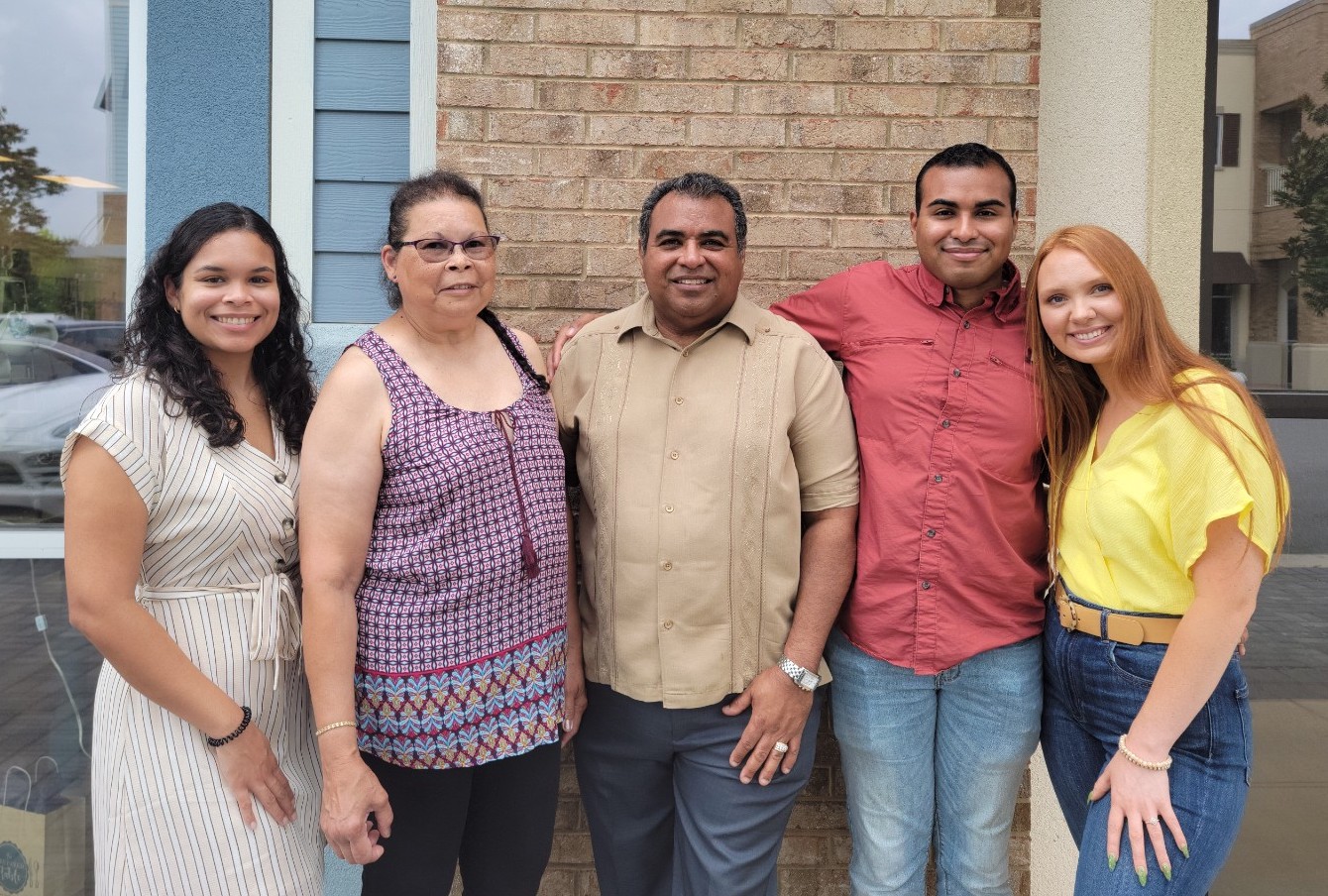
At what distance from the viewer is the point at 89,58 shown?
9.84ft

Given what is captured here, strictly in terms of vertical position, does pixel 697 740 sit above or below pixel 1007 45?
below

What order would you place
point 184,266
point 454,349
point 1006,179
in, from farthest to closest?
point 1006,179
point 454,349
point 184,266

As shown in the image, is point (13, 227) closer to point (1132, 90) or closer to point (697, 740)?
point (697, 740)

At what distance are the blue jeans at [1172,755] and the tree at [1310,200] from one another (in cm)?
161

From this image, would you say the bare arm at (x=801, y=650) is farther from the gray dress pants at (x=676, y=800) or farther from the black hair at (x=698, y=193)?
the black hair at (x=698, y=193)

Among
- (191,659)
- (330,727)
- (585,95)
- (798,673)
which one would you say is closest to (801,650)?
(798,673)

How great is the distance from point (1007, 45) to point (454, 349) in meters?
1.78

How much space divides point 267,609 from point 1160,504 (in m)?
1.70

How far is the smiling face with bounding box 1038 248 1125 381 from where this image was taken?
1956 mm

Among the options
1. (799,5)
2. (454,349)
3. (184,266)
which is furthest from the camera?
(799,5)

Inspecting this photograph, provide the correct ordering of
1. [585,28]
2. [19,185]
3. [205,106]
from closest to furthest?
[585,28]
[205,106]
[19,185]

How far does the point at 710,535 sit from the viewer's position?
2.14m

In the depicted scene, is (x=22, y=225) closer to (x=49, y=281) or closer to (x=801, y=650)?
(x=49, y=281)

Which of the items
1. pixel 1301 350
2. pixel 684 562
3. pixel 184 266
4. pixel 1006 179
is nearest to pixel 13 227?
pixel 184 266
